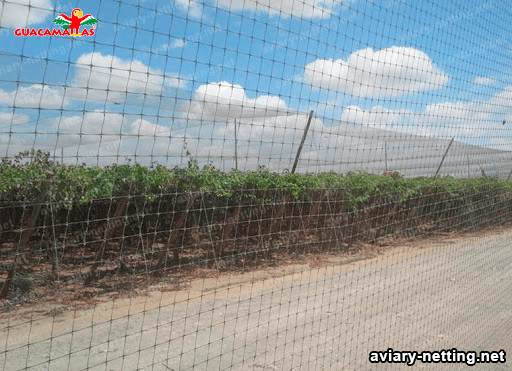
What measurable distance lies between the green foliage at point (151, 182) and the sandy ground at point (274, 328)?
1256 millimetres

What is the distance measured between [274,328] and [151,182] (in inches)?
90.6

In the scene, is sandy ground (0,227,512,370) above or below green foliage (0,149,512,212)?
below

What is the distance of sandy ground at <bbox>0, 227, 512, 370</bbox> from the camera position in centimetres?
387

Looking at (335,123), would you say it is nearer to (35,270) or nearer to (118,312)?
(118,312)

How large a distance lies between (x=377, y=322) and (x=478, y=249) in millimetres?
5240

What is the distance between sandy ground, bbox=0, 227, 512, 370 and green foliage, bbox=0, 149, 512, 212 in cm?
126

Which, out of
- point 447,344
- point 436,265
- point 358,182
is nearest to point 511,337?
point 447,344

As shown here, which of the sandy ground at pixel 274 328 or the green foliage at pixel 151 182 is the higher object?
the green foliage at pixel 151 182

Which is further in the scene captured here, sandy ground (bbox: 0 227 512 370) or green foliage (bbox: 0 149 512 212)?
green foliage (bbox: 0 149 512 212)

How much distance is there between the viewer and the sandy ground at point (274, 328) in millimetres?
3867

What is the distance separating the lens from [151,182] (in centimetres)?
581

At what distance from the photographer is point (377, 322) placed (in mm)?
4855

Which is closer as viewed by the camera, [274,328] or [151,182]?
[274,328]

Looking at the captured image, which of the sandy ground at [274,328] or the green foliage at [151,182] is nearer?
the sandy ground at [274,328]
